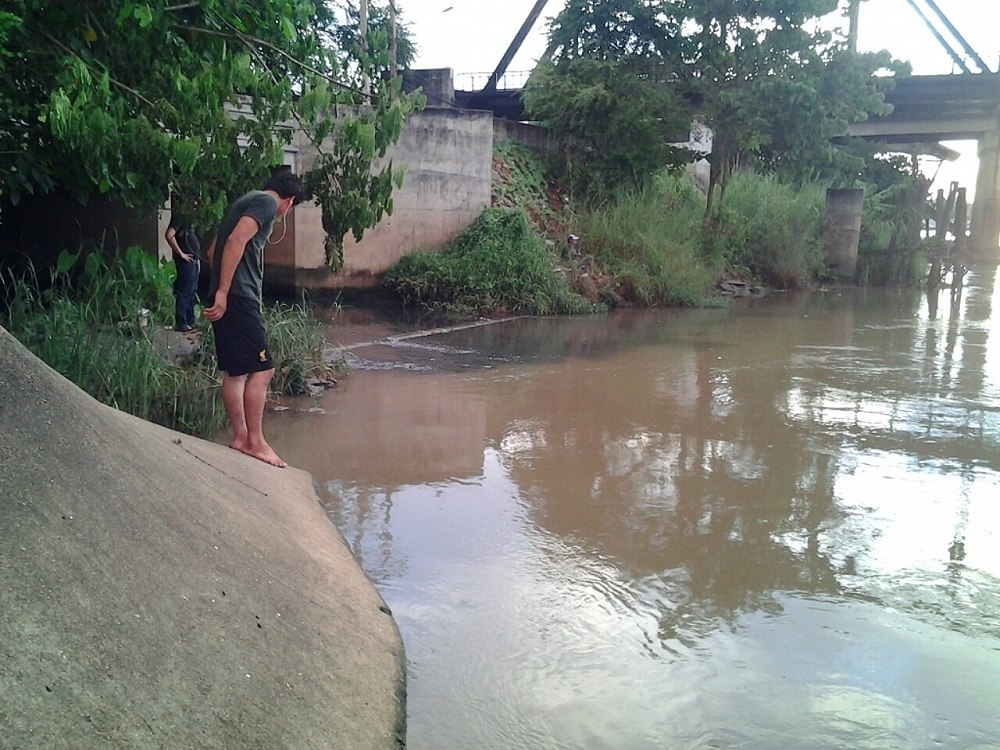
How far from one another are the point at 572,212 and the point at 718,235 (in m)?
2.99

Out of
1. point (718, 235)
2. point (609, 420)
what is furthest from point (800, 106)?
point (609, 420)

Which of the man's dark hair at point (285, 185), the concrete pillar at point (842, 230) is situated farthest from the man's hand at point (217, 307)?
the concrete pillar at point (842, 230)

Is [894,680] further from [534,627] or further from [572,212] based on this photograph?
[572,212]

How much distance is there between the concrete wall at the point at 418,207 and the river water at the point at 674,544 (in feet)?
15.1

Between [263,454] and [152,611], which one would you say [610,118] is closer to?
[263,454]

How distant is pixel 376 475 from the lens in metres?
5.76

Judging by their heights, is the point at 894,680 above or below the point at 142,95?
below

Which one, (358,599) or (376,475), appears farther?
(376,475)

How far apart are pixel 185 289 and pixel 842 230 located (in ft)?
55.2

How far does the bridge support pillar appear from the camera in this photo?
34.9m

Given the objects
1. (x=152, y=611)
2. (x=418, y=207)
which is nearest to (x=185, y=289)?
(x=418, y=207)

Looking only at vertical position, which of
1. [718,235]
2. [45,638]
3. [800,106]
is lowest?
[45,638]

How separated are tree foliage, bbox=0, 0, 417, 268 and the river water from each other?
1.78 meters

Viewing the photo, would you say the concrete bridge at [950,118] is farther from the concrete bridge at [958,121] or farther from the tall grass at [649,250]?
the tall grass at [649,250]
